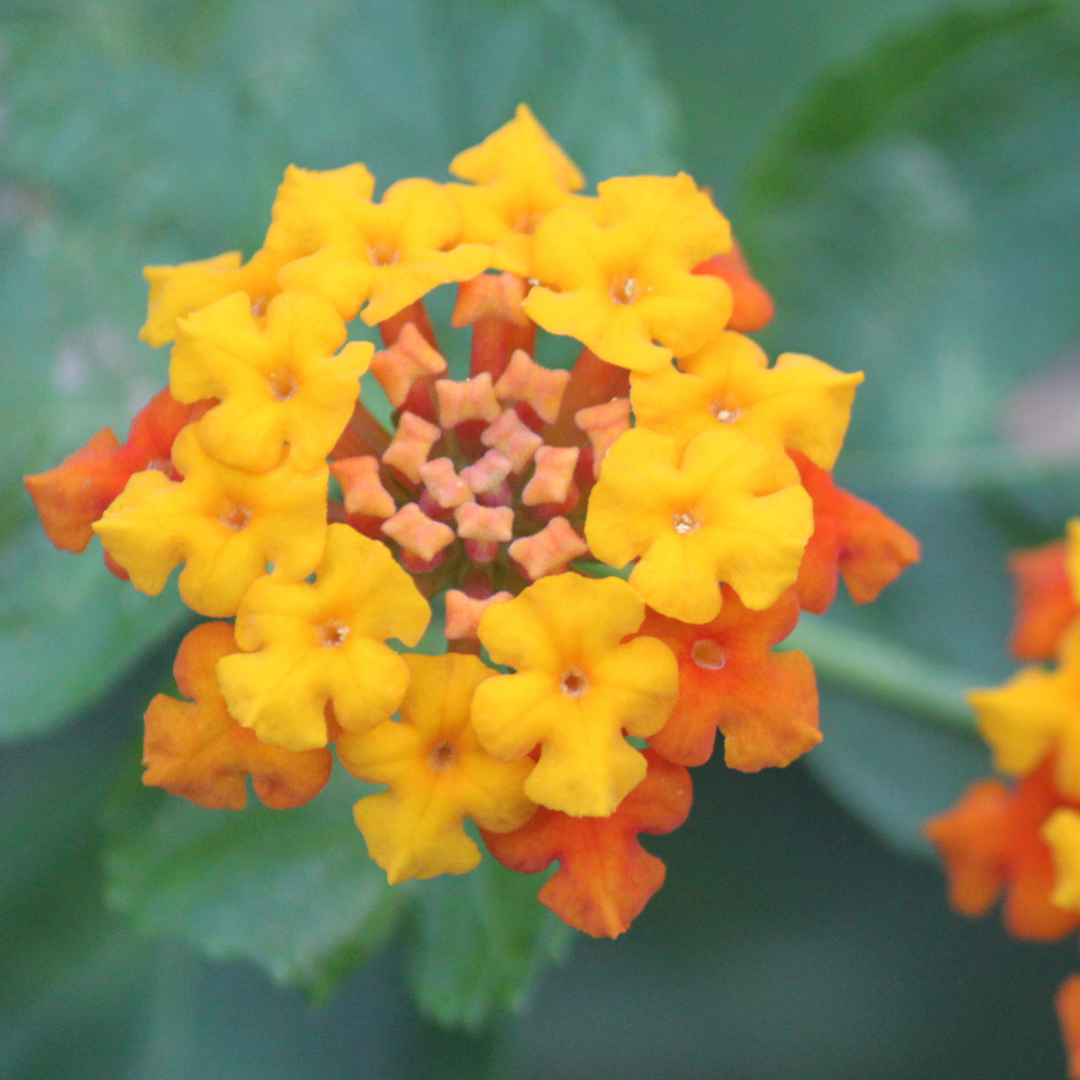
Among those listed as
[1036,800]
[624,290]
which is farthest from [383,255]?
[1036,800]

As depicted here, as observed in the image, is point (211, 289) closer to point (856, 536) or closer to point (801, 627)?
point (856, 536)

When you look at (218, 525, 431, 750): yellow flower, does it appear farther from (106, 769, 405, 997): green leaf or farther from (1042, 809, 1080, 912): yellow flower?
(1042, 809, 1080, 912): yellow flower

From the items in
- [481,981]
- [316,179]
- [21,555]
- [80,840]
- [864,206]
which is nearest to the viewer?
[316,179]

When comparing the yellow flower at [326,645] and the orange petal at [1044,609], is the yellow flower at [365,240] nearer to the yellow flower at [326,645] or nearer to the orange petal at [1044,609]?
the yellow flower at [326,645]

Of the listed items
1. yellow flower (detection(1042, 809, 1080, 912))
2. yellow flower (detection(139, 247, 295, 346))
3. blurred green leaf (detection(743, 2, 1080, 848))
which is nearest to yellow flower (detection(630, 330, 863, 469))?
yellow flower (detection(139, 247, 295, 346))

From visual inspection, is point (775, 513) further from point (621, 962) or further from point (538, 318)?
point (621, 962)

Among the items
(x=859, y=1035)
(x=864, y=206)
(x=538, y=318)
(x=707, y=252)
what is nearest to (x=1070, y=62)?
(x=864, y=206)

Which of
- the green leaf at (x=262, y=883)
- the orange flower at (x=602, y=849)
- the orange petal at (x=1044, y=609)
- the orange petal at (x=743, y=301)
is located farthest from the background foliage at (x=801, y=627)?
the orange petal at (x=743, y=301)
